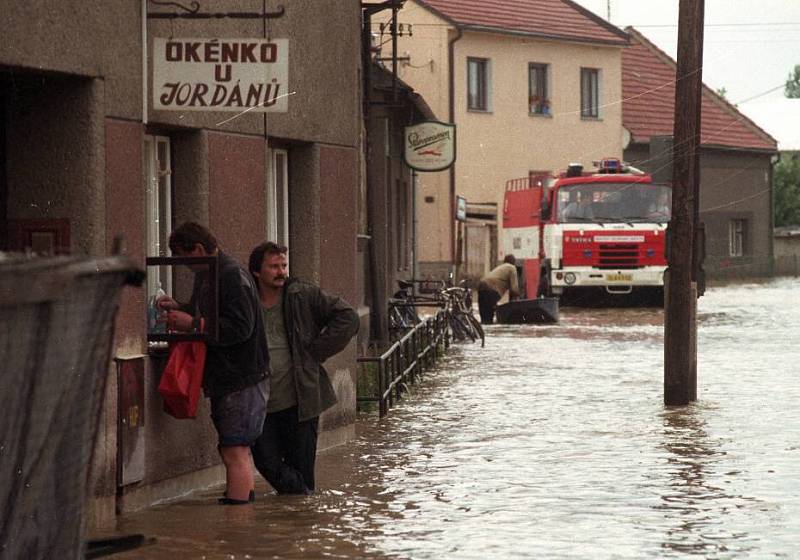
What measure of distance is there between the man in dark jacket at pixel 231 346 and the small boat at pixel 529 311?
76.5 feet

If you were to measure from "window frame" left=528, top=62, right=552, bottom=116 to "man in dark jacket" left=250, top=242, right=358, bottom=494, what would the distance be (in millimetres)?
43354

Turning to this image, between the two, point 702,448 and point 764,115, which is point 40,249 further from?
point 764,115

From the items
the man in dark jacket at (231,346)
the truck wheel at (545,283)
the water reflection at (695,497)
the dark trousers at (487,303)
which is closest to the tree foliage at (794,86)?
the truck wheel at (545,283)

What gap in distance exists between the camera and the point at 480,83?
52.2 metres

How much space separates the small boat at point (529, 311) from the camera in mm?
33188

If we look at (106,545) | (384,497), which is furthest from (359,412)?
(106,545)

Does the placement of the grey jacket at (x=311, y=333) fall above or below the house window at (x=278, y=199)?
below

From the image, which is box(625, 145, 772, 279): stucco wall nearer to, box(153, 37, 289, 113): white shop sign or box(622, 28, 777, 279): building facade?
box(622, 28, 777, 279): building facade

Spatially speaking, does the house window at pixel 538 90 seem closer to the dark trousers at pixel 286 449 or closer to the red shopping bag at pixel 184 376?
the dark trousers at pixel 286 449

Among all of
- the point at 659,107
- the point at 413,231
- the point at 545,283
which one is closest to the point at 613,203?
the point at 545,283

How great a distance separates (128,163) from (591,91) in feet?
150

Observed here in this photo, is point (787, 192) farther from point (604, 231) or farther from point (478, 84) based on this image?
point (604, 231)

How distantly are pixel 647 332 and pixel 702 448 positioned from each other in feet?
56.5

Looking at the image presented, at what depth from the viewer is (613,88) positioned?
55.8 metres
